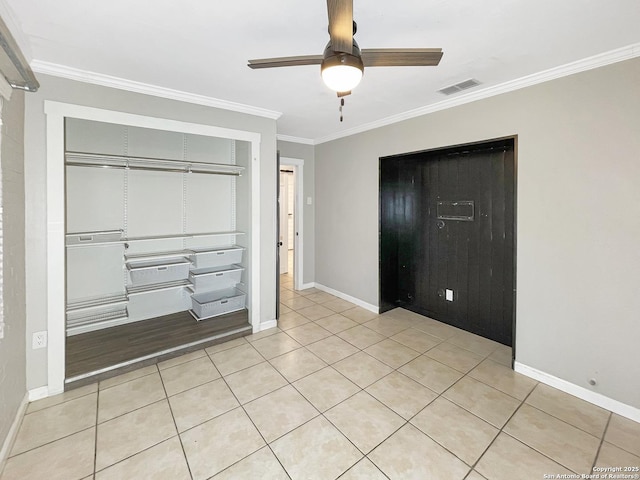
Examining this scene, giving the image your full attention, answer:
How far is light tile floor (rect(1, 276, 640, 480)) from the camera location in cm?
166

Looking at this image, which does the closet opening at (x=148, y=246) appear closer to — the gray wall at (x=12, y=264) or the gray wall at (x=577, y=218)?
the gray wall at (x=12, y=264)

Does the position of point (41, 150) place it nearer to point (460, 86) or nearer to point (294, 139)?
point (294, 139)

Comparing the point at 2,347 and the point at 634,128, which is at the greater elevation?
the point at 634,128

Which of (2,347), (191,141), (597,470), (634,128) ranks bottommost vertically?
(597,470)

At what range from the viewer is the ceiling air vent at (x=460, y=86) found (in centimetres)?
253

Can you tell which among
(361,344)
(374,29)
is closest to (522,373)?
(361,344)

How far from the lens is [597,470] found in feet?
5.38

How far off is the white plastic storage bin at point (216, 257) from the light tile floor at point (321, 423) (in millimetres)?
1148

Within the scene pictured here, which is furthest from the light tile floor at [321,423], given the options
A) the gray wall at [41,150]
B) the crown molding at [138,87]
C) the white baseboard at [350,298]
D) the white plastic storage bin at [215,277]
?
the crown molding at [138,87]

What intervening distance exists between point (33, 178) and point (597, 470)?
13.7 feet

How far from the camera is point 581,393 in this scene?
227 cm

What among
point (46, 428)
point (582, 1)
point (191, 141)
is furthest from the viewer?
point (191, 141)

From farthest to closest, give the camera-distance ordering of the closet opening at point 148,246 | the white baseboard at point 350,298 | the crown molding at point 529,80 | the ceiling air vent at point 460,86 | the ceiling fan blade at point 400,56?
the white baseboard at point 350,298 < the closet opening at point 148,246 < the ceiling air vent at point 460,86 < the crown molding at point 529,80 < the ceiling fan blade at point 400,56

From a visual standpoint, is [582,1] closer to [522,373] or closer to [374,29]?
A: [374,29]
